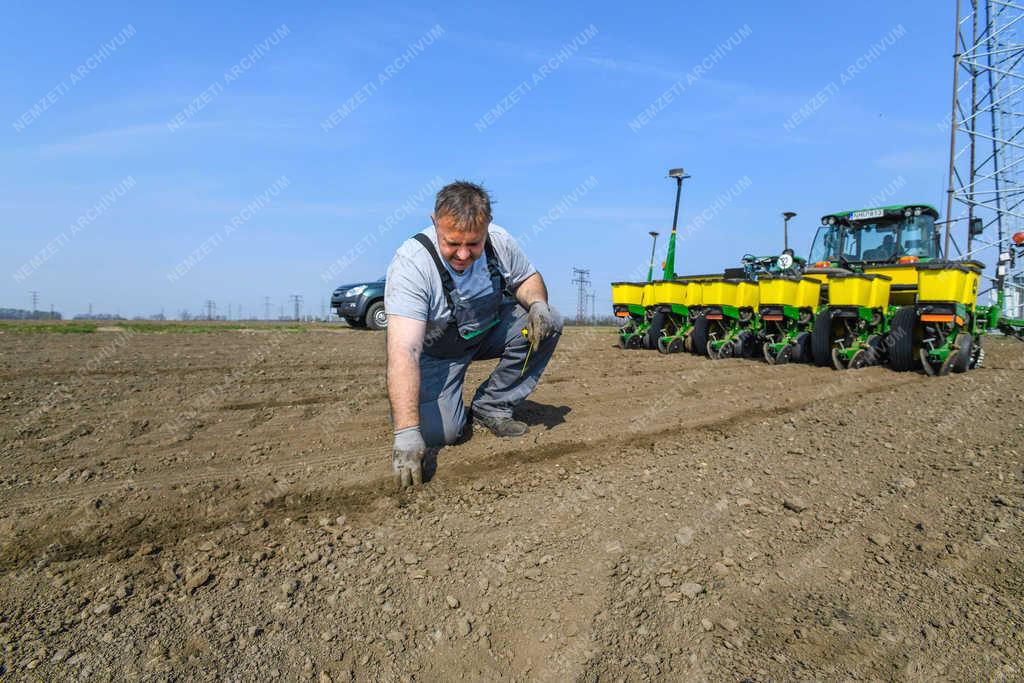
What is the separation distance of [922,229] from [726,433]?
700 cm

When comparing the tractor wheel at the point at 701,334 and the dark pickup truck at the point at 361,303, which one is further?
the dark pickup truck at the point at 361,303

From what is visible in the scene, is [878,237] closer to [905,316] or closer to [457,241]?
[905,316]

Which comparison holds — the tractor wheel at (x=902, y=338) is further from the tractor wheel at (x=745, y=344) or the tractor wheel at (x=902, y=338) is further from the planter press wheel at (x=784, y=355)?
the tractor wheel at (x=745, y=344)

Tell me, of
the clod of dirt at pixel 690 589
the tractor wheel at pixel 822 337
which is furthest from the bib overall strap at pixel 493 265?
the tractor wheel at pixel 822 337

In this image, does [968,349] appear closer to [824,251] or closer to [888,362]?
[888,362]

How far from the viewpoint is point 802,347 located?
7781 millimetres

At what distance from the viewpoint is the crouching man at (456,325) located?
9.17 feet

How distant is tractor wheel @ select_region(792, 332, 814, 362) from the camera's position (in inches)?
306

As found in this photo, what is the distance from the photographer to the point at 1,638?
158 cm

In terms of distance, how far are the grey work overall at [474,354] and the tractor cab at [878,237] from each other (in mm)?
6939

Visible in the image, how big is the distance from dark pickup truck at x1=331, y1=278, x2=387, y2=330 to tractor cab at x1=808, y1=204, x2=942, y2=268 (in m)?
8.44

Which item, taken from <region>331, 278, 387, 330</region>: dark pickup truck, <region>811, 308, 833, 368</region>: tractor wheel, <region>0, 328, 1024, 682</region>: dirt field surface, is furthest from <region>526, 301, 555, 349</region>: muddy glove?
<region>331, 278, 387, 330</region>: dark pickup truck

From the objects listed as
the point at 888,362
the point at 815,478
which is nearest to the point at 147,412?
the point at 815,478

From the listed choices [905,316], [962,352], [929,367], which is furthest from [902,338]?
[962,352]
